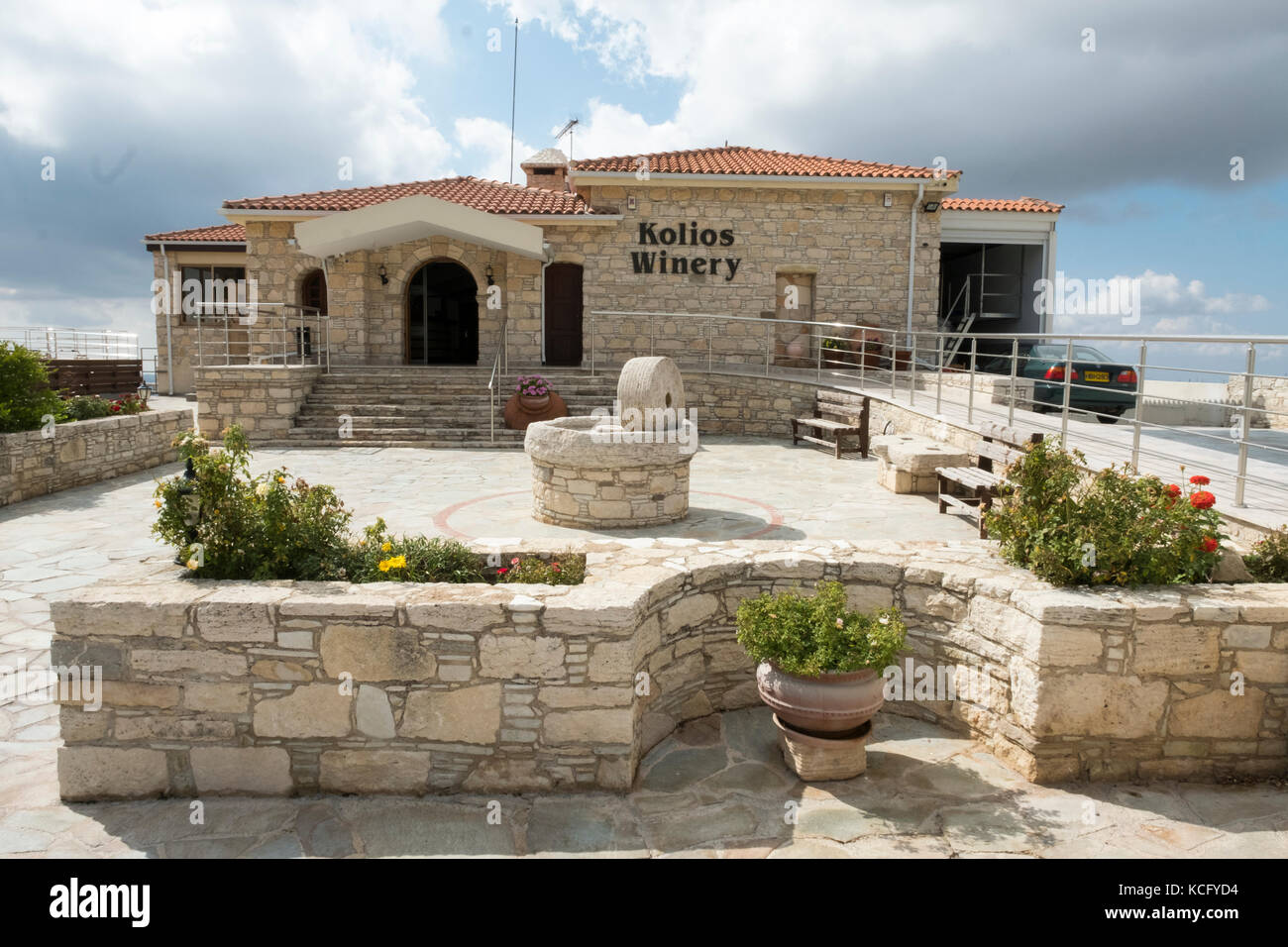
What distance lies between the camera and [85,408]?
11609 millimetres

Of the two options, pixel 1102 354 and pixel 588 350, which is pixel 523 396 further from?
pixel 1102 354

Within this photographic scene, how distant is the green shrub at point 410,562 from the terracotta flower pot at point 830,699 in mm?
1871

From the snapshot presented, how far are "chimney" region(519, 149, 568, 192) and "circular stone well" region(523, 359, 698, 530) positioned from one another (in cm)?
1692

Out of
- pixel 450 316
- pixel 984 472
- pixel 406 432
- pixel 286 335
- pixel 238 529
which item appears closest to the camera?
pixel 238 529

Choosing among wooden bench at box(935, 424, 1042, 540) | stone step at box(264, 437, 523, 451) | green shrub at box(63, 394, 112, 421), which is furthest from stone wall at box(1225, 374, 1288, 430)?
green shrub at box(63, 394, 112, 421)

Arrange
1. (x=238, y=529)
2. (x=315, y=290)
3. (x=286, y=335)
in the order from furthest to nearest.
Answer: (x=315, y=290)
(x=286, y=335)
(x=238, y=529)

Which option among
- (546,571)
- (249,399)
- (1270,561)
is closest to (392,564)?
(546,571)

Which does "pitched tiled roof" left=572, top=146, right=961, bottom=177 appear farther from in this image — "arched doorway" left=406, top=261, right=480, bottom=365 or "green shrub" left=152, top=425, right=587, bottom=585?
"green shrub" left=152, top=425, right=587, bottom=585

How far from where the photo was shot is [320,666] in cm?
416

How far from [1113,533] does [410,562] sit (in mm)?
3881

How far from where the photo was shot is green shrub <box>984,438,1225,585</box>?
4562 mm

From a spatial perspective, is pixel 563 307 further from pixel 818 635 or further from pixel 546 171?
pixel 818 635
